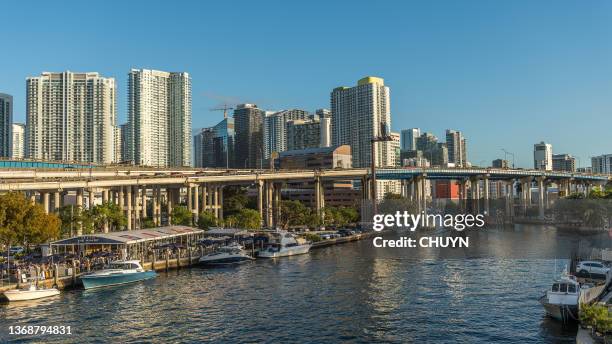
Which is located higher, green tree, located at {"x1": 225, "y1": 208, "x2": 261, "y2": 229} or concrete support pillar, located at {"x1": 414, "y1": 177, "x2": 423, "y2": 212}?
concrete support pillar, located at {"x1": 414, "y1": 177, "x2": 423, "y2": 212}

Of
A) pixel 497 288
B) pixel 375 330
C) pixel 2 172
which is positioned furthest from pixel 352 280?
pixel 2 172

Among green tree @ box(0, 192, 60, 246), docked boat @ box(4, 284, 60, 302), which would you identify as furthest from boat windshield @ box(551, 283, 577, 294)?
green tree @ box(0, 192, 60, 246)

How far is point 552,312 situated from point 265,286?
90.5ft

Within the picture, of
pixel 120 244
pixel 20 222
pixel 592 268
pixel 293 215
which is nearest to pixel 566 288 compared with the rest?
pixel 592 268

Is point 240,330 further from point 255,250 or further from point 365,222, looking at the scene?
point 365,222

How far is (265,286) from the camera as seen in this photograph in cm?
5603

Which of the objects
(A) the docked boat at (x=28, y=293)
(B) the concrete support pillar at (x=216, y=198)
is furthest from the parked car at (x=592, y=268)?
(B) the concrete support pillar at (x=216, y=198)

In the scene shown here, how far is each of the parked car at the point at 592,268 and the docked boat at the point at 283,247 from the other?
146 ft

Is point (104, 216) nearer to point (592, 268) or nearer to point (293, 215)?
point (293, 215)

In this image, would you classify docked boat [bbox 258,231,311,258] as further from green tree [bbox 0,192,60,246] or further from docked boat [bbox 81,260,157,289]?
green tree [bbox 0,192,60,246]

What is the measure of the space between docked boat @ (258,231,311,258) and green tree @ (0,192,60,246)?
3202cm

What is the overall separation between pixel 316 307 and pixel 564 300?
18700 mm

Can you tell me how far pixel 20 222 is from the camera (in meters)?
59.1

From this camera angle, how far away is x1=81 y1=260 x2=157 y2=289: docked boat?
53656 millimetres
